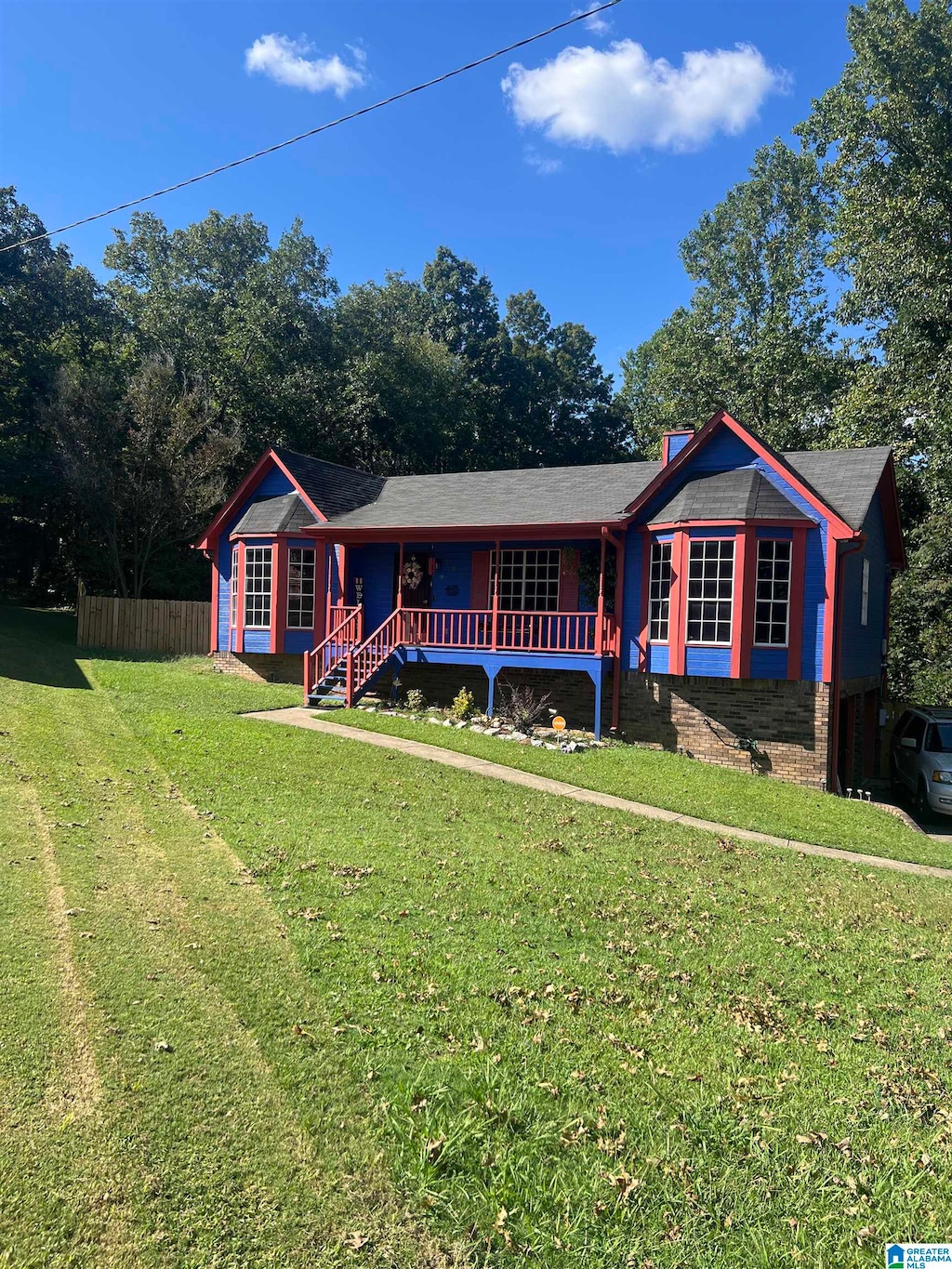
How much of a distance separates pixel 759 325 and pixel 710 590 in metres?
27.5

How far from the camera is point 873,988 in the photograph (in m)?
5.56

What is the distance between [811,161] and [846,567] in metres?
30.2

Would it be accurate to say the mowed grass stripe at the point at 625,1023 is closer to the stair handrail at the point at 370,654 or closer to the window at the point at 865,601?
the stair handrail at the point at 370,654

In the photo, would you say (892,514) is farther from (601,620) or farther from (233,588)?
(233,588)

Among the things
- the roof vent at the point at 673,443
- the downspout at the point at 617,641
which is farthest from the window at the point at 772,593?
the roof vent at the point at 673,443

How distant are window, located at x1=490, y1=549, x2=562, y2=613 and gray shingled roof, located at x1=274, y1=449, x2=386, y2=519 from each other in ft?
15.8

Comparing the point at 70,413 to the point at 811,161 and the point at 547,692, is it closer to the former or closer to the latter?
the point at 547,692

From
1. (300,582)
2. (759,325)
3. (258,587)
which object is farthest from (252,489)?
(759,325)

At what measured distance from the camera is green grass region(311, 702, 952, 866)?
10422 millimetres

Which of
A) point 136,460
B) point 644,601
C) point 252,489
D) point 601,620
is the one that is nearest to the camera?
point 601,620

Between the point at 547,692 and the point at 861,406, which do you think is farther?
the point at 861,406

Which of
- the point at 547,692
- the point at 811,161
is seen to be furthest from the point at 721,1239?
the point at 811,161

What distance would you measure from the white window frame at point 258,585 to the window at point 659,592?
9209 millimetres

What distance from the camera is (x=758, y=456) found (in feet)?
47.1
